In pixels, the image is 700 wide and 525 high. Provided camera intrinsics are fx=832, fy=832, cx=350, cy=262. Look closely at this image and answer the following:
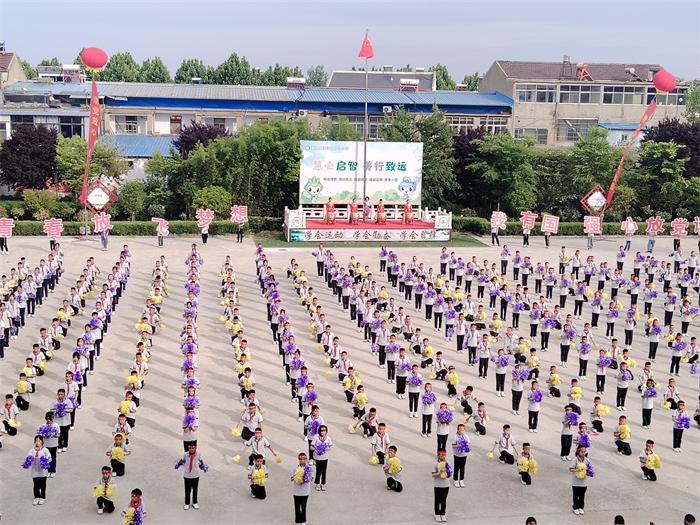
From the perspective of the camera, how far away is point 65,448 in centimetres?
1328

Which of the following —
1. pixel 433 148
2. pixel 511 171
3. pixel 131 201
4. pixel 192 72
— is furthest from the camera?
pixel 192 72

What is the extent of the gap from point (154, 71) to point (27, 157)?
50303 millimetres

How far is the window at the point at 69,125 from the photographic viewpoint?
4791 cm

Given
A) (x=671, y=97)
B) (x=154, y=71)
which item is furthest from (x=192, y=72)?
(x=671, y=97)

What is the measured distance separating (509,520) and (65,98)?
45.9 meters

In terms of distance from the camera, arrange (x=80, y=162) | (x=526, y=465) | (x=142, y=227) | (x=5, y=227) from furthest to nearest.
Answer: (x=80, y=162) < (x=142, y=227) < (x=5, y=227) < (x=526, y=465)

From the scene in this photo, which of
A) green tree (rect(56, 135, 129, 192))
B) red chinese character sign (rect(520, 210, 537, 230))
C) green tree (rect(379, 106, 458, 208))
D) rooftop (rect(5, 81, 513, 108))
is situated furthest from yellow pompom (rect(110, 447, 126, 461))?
rooftop (rect(5, 81, 513, 108))

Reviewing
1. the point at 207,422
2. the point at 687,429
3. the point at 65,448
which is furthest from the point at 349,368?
the point at 687,429

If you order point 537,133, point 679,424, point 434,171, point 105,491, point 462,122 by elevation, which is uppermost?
point 462,122

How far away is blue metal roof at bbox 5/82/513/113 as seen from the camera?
5141 cm

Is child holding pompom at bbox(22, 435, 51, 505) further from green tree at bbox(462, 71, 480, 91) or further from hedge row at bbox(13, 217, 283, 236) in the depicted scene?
green tree at bbox(462, 71, 480, 91)

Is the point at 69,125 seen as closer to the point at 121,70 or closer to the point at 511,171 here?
the point at 511,171

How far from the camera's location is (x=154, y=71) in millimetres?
85375

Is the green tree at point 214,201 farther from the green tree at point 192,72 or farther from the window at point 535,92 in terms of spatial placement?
the green tree at point 192,72
